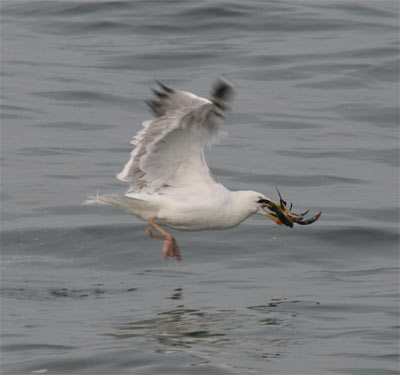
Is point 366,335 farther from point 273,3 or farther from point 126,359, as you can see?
point 273,3

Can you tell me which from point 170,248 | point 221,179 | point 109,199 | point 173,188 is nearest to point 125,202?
point 109,199

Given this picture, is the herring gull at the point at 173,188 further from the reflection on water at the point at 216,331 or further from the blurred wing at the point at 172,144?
the reflection on water at the point at 216,331

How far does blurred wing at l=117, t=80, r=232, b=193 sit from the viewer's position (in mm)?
10039

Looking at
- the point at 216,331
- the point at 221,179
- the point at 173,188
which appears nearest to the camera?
the point at 216,331

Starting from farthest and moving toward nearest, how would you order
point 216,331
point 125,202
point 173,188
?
point 173,188 < point 125,202 < point 216,331

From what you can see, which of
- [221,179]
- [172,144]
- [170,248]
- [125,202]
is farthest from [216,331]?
[221,179]

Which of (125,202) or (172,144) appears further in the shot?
(125,202)

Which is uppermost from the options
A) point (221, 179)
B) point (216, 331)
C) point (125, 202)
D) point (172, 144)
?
point (172, 144)

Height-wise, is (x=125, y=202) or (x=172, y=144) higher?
(x=172, y=144)

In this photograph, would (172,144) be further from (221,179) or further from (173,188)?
(221,179)

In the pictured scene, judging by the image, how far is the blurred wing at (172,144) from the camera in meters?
10.0

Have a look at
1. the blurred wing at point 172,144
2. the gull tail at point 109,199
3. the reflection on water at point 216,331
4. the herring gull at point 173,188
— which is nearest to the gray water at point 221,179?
the reflection on water at point 216,331

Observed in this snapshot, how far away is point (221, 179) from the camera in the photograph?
17.2 metres

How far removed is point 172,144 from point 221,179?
265 inches
